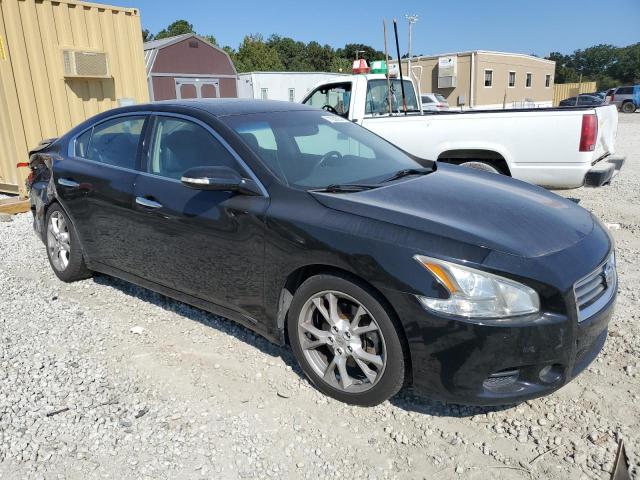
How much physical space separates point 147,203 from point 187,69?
2942 cm

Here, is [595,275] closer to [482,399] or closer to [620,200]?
[482,399]

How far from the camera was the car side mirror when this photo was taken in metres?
3.09

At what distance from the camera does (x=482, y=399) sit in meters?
2.47

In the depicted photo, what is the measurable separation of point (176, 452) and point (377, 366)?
3.49ft

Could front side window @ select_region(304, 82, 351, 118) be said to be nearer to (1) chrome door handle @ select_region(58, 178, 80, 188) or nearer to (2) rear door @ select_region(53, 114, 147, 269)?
(2) rear door @ select_region(53, 114, 147, 269)

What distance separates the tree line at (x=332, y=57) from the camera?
55875mm

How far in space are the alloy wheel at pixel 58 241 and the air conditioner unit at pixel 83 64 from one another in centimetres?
456

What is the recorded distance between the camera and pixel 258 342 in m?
3.65

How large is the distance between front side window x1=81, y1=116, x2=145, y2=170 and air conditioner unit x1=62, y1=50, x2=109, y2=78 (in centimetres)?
460

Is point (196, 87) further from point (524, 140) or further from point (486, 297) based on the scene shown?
point (486, 297)

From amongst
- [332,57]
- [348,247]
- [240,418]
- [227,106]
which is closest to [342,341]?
[348,247]

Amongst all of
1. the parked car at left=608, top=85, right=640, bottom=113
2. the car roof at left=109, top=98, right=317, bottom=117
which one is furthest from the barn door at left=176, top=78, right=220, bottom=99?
the car roof at left=109, top=98, right=317, bottom=117

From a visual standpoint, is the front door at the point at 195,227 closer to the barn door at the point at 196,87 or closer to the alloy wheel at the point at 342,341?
the alloy wheel at the point at 342,341

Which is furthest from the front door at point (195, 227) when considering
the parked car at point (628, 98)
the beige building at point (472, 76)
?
the parked car at point (628, 98)
